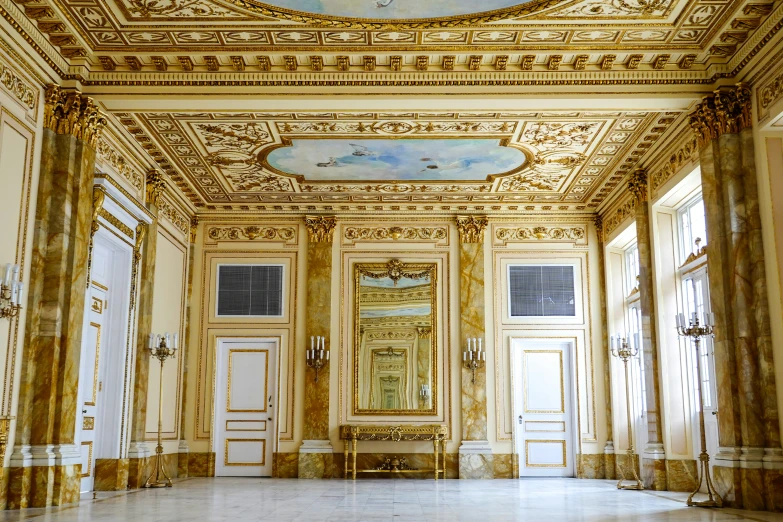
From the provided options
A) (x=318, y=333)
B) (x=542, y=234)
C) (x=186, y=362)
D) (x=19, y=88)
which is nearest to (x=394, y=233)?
(x=318, y=333)

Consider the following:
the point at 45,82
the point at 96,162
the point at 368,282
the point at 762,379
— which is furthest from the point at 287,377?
the point at 762,379

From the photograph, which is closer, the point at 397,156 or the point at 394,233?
the point at 397,156

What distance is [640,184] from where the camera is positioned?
1074cm

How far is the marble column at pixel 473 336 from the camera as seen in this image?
12.3m

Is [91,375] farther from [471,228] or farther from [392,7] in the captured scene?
[471,228]

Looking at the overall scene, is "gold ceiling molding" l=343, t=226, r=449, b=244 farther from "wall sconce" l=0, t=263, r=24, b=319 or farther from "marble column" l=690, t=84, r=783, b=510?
"wall sconce" l=0, t=263, r=24, b=319

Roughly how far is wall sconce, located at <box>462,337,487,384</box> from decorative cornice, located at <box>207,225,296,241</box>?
141 inches

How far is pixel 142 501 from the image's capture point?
814 centimetres

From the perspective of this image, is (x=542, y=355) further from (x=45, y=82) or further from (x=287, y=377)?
(x=45, y=82)

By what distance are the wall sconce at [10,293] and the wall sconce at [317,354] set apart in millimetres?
6149

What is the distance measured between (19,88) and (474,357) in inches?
315

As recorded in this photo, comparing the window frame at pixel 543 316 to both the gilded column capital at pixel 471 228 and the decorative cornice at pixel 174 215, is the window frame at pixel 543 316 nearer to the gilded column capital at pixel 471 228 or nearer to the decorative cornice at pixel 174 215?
the gilded column capital at pixel 471 228

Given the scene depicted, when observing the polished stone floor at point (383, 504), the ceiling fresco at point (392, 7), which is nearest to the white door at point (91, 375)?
the polished stone floor at point (383, 504)

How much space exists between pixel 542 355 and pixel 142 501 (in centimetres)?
A: 721
